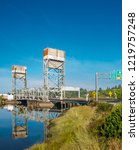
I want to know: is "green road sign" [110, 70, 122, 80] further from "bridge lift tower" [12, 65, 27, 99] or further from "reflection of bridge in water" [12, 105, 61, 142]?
"bridge lift tower" [12, 65, 27, 99]

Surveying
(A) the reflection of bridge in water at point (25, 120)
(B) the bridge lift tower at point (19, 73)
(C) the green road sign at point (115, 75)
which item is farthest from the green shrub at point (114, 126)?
(B) the bridge lift tower at point (19, 73)

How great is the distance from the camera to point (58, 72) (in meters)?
Answer: 57.5

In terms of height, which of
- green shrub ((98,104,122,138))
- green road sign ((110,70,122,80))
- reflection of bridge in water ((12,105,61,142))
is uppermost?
green road sign ((110,70,122,80))

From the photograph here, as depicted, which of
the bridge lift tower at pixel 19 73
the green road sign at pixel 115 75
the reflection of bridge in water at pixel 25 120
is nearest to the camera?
the reflection of bridge in water at pixel 25 120

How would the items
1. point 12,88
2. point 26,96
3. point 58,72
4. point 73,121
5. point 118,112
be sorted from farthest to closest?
A: point 12,88, point 26,96, point 58,72, point 73,121, point 118,112

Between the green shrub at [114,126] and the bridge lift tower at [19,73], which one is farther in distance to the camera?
the bridge lift tower at [19,73]

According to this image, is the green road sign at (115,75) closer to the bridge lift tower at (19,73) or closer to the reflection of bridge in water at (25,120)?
the reflection of bridge in water at (25,120)

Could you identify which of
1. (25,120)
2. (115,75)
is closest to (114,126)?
(25,120)

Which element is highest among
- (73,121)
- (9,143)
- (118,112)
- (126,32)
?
(126,32)

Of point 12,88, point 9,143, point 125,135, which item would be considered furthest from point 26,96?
point 125,135

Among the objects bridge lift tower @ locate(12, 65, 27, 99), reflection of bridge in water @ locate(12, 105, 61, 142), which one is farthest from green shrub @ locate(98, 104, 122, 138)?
bridge lift tower @ locate(12, 65, 27, 99)

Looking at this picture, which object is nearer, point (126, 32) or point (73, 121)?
point (126, 32)

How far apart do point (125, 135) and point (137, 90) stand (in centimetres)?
44

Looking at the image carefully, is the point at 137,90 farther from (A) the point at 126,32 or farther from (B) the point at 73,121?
(B) the point at 73,121
